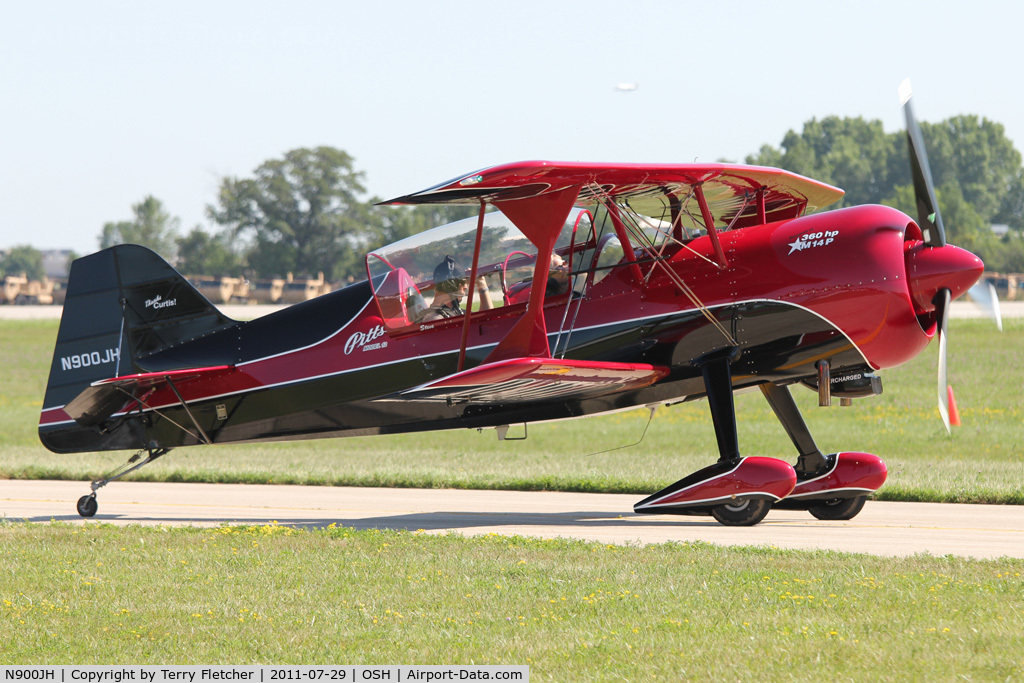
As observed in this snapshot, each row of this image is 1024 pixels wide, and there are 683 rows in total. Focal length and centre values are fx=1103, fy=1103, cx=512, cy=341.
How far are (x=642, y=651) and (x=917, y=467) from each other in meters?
A: 12.0

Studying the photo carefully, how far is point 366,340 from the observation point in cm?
1264

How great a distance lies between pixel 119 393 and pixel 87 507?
4.64ft

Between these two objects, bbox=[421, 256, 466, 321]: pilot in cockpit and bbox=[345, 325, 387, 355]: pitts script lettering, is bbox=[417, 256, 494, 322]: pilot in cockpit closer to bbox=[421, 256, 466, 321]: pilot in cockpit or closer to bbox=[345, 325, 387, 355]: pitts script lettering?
bbox=[421, 256, 466, 321]: pilot in cockpit

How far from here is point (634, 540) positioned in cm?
1062

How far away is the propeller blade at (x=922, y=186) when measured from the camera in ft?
35.1

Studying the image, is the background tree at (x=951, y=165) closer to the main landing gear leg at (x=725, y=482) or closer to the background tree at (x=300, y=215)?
the background tree at (x=300, y=215)

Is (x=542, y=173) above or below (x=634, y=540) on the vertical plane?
above

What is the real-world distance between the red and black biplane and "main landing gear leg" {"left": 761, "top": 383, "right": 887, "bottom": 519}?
0.08 ft

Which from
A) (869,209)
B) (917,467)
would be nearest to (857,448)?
(917,467)

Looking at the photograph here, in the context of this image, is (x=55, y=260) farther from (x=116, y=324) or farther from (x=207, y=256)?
(x=116, y=324)

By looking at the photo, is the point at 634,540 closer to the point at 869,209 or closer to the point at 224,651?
the point at 869,209

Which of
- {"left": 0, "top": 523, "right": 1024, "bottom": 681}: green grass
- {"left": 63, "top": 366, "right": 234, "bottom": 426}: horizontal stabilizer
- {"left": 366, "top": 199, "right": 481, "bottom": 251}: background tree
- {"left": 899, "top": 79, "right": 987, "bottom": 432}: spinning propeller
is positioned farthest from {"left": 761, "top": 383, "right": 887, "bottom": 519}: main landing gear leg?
{"left": 366, "top": 199, "right": 481, "bottom": 251}: background tree

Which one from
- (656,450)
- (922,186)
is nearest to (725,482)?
(922,186)

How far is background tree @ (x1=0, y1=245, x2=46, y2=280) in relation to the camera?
580 ft
